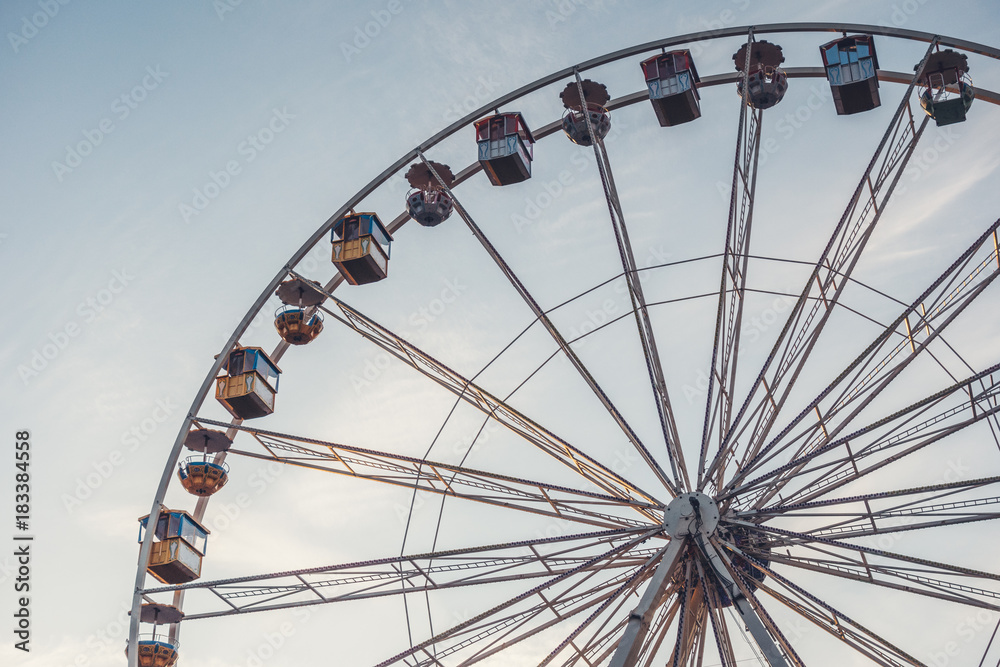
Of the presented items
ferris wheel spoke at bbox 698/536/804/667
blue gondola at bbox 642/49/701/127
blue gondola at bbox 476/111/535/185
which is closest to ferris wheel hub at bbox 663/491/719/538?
ferris wheel spoke at bbox 698/536/804/667

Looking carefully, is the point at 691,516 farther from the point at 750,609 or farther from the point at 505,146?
the point at 505,146

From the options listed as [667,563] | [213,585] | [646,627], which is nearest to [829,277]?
[667,563]

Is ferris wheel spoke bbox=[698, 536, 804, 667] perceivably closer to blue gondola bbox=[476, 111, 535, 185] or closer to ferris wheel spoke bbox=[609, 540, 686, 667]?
ferris wheel spoke bbox=[609, 540, 686, 667]

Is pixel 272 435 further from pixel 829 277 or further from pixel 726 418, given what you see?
pixel 829 277

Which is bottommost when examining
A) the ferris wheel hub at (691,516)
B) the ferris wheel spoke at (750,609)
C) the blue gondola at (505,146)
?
the ferris wheel spoke at (750,609)

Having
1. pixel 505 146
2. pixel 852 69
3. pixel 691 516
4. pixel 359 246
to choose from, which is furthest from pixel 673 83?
pixel 691 516

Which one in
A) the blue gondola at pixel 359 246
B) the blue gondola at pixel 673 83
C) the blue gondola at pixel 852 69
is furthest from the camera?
the blue gondola at pixel 359 246

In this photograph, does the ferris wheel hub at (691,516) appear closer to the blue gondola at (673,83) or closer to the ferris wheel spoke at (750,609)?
the ferris wheel spoke at (750,609)

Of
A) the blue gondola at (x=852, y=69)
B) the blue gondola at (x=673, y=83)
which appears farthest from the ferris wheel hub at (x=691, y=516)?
the blue gondola at (x=852, y=69)

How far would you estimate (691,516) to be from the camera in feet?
47.8

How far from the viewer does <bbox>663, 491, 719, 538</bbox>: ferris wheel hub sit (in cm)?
1448

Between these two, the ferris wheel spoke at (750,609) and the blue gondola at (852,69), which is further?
the blue gondola at (852,69)

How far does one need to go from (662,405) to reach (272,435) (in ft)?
19.0

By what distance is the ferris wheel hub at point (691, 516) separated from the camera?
14.5m
